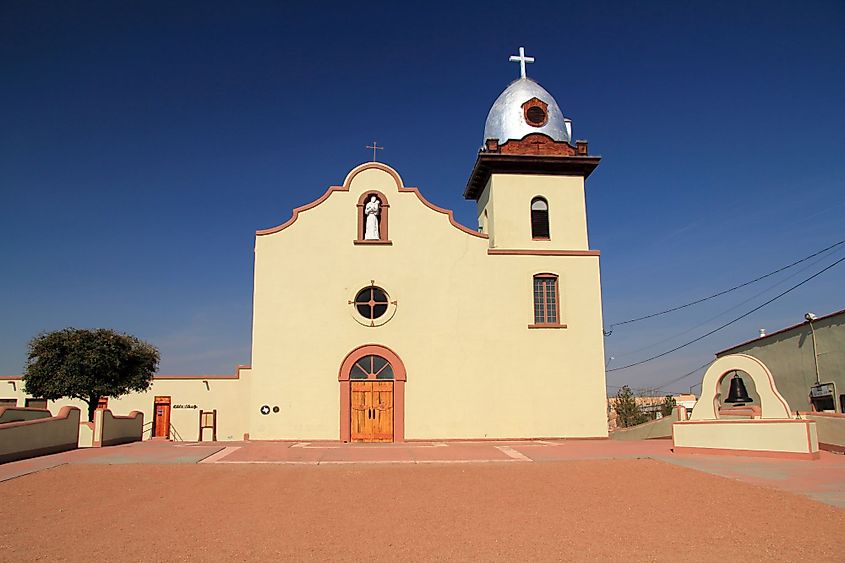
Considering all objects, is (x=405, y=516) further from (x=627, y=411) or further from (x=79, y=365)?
(x=627, y=411)

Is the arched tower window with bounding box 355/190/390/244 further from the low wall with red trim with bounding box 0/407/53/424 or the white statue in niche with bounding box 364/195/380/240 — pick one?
the low wall with red trim with bounding box 0/407/53/424

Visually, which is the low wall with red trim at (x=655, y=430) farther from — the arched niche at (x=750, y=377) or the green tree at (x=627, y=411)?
the green tree at (x=627, y=411)

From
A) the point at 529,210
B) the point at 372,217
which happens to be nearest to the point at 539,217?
the point at 529,210

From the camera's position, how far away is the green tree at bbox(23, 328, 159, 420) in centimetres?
2770

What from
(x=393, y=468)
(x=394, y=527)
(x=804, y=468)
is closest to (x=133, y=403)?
(x=393, y=468)

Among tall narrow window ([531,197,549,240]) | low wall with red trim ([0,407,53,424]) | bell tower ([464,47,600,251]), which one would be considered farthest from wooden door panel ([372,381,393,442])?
low wall with red trim ([0,407,53,424])

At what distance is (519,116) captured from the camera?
24.6 metres

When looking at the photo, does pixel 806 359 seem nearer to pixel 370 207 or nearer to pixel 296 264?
pixel 370 207

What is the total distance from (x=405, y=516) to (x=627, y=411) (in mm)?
42073

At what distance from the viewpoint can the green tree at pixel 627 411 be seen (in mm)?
48469

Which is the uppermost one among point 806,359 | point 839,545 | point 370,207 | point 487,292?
point 370,207

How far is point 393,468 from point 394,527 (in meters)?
5.15

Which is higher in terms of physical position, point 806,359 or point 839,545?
point 806,359

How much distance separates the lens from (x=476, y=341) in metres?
22.3
